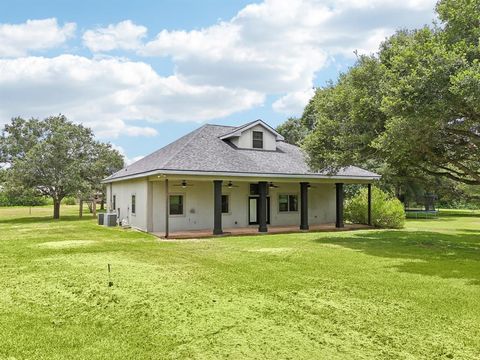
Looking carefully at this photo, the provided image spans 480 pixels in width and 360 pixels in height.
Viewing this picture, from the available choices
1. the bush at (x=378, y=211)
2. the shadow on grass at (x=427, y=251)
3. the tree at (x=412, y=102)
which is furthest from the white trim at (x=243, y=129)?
the shadow on grass at (x=427, y=251)

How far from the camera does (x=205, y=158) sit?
1914 cm

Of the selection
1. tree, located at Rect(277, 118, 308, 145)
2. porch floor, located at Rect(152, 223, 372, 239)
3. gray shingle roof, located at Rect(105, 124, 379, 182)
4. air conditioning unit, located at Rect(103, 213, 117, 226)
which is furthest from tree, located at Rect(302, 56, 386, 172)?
tree, located at Rect(277, 118, 308, 145)

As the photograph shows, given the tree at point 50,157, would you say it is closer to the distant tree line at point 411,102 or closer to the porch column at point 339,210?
the porch column at point 339,210

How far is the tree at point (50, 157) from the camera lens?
94.9 feet

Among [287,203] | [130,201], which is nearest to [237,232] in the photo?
[287,203]

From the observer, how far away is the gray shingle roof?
18.1 meters

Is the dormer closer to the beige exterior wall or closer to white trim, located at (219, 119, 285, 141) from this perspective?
white trim, located at (219, 119, 285, 141)

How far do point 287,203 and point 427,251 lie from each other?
34.1 feet

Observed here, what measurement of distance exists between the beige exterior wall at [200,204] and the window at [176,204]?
0.20m

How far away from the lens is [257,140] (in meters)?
23.2

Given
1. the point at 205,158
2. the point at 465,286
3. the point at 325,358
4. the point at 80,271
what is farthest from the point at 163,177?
the point at 325,358

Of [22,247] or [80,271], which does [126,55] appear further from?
[80,271]

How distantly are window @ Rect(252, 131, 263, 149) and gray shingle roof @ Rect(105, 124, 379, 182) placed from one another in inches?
17.6

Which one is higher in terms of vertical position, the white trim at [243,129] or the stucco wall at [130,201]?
the white trim at [243,129]
